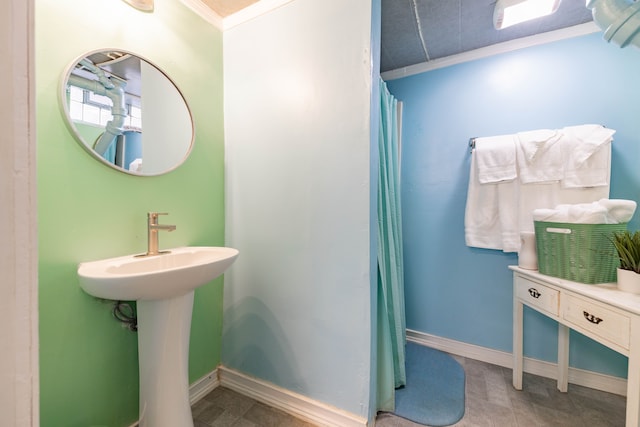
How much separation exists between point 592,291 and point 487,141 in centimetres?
106

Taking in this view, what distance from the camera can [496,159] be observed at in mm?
1625

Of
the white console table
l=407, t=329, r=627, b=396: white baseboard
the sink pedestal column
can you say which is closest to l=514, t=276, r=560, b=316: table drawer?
the white console table

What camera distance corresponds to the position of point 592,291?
A: 101cm

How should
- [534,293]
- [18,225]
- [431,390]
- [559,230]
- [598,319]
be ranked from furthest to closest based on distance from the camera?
[431,390], [534,293], [559,230], [598,319], [18,225]

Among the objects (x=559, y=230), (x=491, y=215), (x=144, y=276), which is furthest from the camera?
(x=491, y=215)

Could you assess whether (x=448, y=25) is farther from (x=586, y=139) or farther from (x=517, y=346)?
(x=517, y=346)

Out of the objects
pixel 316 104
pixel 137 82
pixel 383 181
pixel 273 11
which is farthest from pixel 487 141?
pixel 137 82

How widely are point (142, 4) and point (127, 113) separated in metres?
0.51

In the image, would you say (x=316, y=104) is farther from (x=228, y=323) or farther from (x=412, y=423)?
(x=412, y=423)

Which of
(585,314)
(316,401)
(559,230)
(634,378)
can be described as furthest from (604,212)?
(316,401)

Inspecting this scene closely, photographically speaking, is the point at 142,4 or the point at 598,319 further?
the point at 142,4

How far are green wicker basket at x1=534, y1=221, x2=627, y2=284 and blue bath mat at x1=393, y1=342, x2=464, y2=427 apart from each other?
0.86 m

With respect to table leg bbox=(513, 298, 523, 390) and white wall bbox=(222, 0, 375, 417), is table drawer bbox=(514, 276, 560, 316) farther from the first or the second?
white wall bbox=(222, 0, 375, 417)

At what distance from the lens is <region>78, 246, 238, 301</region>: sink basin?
2.46 ft
